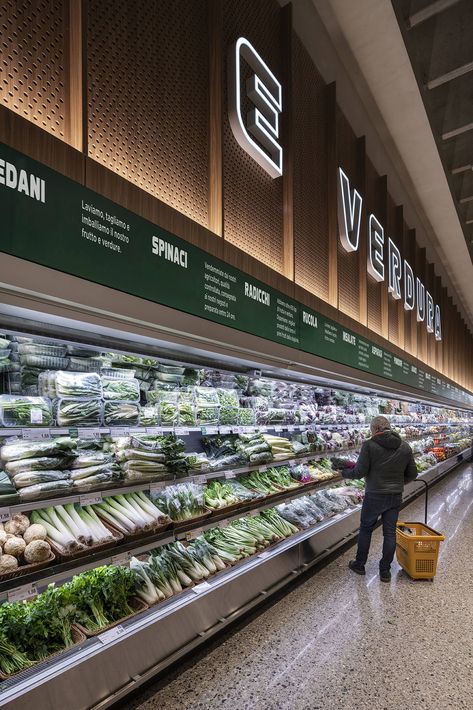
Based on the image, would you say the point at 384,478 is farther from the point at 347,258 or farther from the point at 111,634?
the point at 111,634

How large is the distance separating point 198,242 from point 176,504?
172cm

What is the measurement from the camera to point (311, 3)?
4523 mm

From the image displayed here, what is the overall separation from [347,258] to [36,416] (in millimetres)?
4677

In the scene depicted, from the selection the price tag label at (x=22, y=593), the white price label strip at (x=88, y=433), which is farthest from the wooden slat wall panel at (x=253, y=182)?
the price tag label at (x=22, y=593)

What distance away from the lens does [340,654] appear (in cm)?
292

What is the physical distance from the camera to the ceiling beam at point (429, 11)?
4523 mm

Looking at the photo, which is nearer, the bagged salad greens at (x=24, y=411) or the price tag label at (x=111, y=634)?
the bagged salad greens at (x=24, y=411)

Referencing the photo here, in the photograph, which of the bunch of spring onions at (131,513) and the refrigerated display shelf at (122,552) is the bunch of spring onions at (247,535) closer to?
the refrigerated display shelf at (122,552)

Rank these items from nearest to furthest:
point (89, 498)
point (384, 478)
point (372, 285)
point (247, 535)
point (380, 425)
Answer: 1. point (89, 498)
2. point (247, 535)
3. point (384, 478)
4. point (380, 425)
5. point (372, 285)

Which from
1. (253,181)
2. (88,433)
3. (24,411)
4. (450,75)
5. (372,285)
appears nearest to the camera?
(24,411)

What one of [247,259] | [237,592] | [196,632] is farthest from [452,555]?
[247,259]

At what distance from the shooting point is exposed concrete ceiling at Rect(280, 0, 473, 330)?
460cm

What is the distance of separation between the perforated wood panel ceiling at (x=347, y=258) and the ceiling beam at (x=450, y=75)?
1068 millimetres

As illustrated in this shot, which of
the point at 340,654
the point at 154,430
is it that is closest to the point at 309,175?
the point at 154,430
